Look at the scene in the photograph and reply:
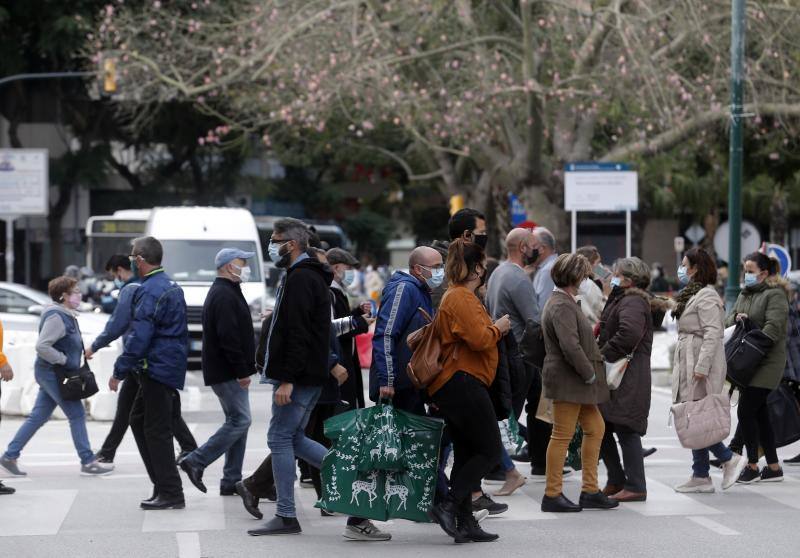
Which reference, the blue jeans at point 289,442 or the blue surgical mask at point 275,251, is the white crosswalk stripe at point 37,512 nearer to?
the blue jeans at point 289,442

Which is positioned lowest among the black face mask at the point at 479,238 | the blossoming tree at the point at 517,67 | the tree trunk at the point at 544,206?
the black face mask at the point at 479,238

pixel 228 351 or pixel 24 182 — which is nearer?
pixel 228 351

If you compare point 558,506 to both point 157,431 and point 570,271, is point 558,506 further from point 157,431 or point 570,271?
point 157,431

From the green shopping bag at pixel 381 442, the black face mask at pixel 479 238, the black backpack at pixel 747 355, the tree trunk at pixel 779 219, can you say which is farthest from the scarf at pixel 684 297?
the tree trunk at pixel 779 219

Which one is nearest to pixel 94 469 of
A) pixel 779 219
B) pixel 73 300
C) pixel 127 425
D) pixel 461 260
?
pixel 127 425

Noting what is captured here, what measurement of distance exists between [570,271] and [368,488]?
1910mm

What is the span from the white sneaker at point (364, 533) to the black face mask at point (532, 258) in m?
2.64

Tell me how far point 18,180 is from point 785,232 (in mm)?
28412

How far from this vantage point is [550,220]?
79.4ft

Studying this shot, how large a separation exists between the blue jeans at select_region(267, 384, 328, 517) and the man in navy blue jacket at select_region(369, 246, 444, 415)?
0.40 metres

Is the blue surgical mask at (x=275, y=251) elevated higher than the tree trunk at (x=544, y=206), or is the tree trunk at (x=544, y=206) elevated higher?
the tree trunk at (x=544, y=206)

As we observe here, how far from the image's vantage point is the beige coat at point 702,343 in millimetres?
9656

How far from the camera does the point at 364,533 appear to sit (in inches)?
322

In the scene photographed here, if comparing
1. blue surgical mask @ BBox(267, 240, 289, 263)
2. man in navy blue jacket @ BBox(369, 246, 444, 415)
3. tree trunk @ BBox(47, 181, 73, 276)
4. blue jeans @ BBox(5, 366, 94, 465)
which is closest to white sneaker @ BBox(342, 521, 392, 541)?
man in navy blue jacket @ BBox(369, 246, 444, 415)
